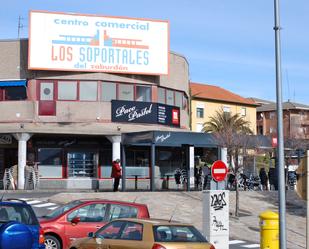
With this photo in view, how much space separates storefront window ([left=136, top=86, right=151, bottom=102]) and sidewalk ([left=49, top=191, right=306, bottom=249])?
852 cm

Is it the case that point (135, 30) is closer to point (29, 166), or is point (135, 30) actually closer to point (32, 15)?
point (32, 15)

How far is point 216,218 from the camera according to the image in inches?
667

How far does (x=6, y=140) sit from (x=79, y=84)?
211 inches

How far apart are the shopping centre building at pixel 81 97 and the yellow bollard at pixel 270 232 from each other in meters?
18.7

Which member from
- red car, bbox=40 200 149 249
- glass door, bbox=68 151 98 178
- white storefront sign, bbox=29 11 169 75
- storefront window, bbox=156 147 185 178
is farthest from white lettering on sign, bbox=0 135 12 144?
red car, bbox=40 200 149 249

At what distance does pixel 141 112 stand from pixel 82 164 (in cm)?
470

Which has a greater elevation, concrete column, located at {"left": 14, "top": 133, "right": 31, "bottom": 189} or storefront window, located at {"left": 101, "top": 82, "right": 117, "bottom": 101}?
storefront window, located at {"left": 101, "top": 82, "right": 117, "bottom": 101}

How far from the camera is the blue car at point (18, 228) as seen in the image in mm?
9797

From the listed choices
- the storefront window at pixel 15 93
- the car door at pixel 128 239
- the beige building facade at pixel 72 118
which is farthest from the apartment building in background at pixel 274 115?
the car door at pixel 128 239

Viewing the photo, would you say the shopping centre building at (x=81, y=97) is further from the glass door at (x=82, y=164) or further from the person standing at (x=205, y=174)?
the person standing at (x=205, y=174)

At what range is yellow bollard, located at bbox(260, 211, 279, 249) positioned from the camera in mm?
14781

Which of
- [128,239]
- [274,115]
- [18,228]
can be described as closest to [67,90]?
[128,239]

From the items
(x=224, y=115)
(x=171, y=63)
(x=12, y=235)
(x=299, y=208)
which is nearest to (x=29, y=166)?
(x=171, y=63)

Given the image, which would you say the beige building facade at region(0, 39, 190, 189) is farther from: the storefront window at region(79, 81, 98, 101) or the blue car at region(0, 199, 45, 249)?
the blue car at region(0, 199, 45, 249)
